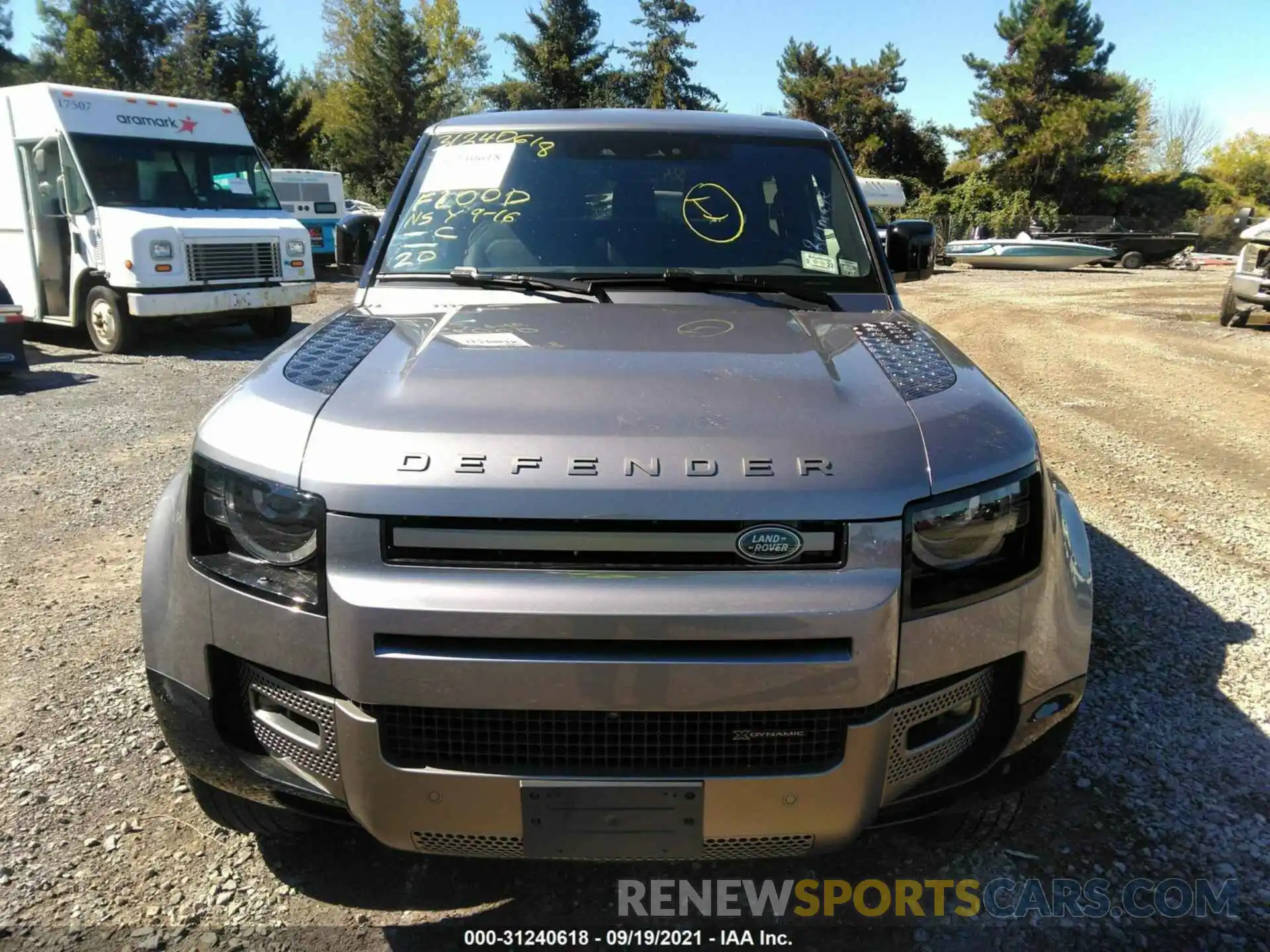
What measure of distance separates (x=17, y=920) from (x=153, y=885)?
0.29 metres

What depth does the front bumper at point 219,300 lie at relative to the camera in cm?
1072

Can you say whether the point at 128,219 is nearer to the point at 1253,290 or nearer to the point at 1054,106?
the point at 1253,290

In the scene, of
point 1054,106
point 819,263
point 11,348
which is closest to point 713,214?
point 819,263

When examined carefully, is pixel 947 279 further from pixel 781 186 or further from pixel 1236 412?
pixel 781 186

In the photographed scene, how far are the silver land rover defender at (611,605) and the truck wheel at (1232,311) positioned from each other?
1460cm

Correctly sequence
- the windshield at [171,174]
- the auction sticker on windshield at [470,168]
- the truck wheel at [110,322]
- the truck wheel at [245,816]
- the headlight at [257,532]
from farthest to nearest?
1. the truck wheel at [110,322]
2. the windshield at [171,174]
3. the auction sticker on windshield at [470,168]
4. the truck wheel at [245,816]
5. the headlight at [257,532]

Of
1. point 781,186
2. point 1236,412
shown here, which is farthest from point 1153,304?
point 781,186

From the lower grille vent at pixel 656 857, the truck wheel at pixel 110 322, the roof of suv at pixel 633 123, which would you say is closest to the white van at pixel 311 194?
the truck wheel at pixel 110 322

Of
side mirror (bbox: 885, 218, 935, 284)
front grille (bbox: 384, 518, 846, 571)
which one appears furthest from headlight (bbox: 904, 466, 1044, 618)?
side mirror (bbox: 885, 218, 935, 284)

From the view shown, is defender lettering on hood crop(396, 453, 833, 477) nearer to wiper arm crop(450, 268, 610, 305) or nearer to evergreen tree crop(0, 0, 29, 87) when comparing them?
wiper arm crop(450, 268, 610, 305)

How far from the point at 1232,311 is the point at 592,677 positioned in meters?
15.8

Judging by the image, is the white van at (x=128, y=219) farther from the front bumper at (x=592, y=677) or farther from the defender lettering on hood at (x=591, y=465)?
the defender lettering on hood at (x=591, y=465)

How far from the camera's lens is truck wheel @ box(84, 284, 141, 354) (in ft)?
36.6

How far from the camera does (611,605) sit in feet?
5.64
